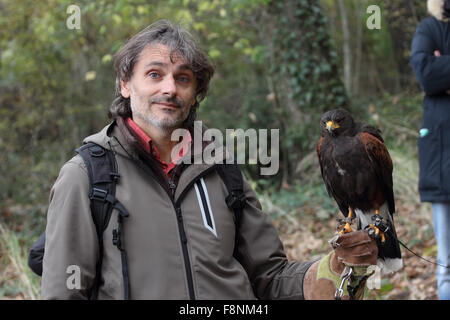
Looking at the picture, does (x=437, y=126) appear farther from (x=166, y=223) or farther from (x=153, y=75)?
(x=166, y=223)

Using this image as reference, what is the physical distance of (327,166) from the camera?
2.73 meters

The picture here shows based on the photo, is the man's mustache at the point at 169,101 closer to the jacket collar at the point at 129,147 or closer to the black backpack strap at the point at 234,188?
the jacket collar at the point at 129,147

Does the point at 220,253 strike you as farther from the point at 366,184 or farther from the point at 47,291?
the point at 366,184

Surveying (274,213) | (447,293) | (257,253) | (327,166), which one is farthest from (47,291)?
(274,213)

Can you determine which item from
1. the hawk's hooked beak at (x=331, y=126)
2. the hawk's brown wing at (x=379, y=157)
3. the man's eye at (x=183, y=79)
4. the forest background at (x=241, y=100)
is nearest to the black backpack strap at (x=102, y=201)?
the man's eye at (x=183, y=79)

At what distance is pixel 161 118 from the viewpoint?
2.10 m

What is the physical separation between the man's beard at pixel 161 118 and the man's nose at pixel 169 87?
3 cm

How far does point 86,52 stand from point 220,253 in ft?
30.4

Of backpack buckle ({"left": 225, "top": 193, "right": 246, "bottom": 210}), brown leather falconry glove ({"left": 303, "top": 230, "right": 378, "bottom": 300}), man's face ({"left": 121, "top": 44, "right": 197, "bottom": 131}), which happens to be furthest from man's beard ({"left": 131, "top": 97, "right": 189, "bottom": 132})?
brown leather falconry glove ({"left": 303, "top": 230, "right": 378, "bottom": 300})

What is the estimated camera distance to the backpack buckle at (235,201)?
6.79 ft

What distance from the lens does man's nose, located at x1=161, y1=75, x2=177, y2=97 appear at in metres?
2.09

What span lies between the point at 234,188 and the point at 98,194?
2.08 ft

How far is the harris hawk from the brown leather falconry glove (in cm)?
58

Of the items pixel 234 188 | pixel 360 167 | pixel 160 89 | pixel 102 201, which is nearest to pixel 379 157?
pixel 360 167
